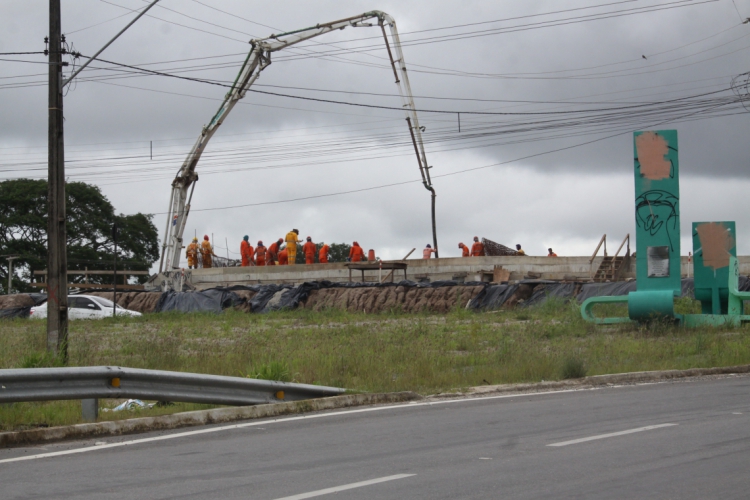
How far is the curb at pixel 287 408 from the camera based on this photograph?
8.48 metres

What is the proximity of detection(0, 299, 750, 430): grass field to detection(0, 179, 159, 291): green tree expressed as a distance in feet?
129

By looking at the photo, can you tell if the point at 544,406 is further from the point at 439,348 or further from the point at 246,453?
the point at 439,348

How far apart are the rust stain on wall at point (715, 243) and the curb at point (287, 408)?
689cm

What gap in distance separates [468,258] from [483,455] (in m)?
32.4

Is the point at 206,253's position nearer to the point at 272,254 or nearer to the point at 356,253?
the point at 272,254

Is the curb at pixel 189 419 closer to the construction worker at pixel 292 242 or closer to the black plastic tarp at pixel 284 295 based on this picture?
the black plastic tarp at pixel 284 295

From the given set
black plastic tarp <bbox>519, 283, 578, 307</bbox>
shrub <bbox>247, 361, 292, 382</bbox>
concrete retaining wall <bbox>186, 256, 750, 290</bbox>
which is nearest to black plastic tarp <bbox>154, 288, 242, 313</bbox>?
concrete retaining wall <bbox>186, 256, 750, 290</bbox>

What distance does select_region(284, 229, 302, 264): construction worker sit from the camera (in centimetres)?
4350

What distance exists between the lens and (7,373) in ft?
27.0

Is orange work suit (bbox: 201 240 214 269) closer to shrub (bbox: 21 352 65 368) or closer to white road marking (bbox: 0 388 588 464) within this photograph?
shrub (bbox: 21 352 65 368)

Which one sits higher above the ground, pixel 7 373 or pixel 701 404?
pixel 7 373

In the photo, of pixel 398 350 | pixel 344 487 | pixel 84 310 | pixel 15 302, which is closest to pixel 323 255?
pixel 84 310

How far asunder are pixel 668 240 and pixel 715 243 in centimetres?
128

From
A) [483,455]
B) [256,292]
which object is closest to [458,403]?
[483,455]
